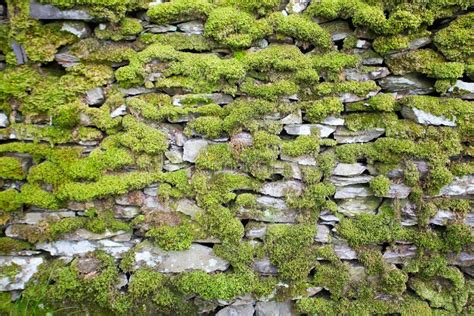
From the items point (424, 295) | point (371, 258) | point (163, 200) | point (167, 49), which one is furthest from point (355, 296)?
point (167, 49)

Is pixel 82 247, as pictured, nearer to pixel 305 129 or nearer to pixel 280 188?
pixel 280 188

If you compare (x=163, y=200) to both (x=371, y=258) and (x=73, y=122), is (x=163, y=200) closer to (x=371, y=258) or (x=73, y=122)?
(x=73, y=122)

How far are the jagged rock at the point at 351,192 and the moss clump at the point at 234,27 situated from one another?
6.81 ft

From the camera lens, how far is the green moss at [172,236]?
171 inches

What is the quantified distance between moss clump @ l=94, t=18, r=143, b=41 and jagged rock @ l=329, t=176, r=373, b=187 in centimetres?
291

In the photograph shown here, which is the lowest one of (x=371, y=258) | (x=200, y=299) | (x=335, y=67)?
(x=200, y=299)

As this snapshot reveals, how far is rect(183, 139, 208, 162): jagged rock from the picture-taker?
14.2 ft

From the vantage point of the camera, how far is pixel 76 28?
4.14m

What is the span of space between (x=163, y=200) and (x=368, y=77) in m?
2.87

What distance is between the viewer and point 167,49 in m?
4.18

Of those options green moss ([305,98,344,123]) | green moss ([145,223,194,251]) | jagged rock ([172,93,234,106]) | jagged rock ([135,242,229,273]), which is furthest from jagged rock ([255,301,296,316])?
jagged rock ([172,93,234,106])

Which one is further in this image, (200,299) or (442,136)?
(200,299)

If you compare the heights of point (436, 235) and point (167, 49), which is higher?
point (167, 49)

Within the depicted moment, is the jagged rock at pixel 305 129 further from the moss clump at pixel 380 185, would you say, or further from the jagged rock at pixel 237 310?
the jagged rock at pixel 237 310
